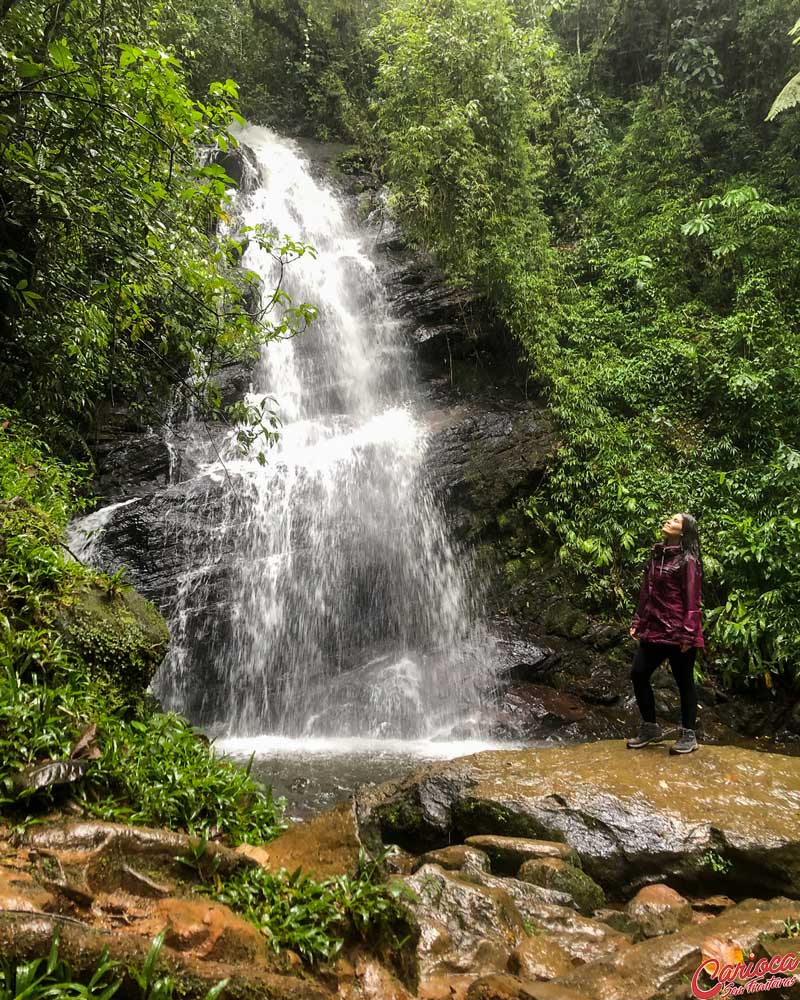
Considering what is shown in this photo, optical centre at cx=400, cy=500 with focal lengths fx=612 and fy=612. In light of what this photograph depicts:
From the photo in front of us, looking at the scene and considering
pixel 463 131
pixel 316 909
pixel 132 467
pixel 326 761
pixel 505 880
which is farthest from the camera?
pixel 463 131

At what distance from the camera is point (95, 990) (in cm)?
178

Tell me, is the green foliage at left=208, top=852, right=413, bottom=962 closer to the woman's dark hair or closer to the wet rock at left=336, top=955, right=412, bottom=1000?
Result: the wet rock at left=336, top=955, right=412, bottom=1000

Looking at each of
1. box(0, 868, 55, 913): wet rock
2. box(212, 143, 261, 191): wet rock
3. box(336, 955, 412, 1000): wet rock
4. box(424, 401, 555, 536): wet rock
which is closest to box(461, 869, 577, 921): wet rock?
box(336, 955, 412, 1000): wet rock

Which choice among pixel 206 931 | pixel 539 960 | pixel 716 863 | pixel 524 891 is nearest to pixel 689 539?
pixel 716 863

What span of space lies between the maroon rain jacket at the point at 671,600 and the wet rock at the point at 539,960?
8.12 feet

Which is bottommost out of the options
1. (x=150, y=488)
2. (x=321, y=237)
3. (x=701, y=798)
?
(x=701, y=798)

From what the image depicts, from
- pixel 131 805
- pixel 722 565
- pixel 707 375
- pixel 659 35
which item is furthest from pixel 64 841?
pixel 659 35

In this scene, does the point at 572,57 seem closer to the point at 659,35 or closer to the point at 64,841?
the point at 659,35

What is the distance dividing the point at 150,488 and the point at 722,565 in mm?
9352

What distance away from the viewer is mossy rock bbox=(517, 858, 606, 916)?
11.9 feet

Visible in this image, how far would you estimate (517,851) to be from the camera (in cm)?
398

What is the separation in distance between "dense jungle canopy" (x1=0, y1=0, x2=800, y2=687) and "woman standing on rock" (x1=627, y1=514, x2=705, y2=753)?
3415mm

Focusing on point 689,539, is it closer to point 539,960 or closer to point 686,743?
point 686,743

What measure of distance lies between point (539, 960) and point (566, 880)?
878mm
